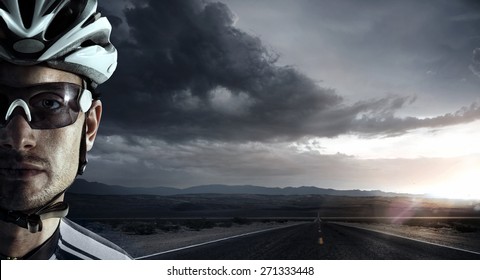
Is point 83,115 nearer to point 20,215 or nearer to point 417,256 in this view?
point 20,215

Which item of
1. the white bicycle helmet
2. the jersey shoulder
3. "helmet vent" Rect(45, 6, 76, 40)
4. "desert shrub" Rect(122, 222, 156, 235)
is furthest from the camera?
"desert shrub" Rect(122, 222, 156, 235)

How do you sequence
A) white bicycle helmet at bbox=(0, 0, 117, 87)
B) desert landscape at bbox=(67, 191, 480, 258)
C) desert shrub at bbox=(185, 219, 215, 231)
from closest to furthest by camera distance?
white bicycle helmet at bbox=(0, 0, 117, 87) < desert landscape at bbox=(67, 191, 480, 258) < desert shrub at bbox=(185, 219, 215, 231)

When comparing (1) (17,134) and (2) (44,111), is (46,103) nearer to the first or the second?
(2) (44,111)

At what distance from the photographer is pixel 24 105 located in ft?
9.58

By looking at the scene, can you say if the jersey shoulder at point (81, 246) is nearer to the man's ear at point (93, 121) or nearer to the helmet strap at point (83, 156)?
the helmet strap at point (83, 156)

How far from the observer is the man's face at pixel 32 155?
8.88 ft

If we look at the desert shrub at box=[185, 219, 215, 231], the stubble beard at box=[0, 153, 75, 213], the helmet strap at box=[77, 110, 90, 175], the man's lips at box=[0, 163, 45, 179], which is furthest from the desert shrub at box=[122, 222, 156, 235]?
the man's lips at box=[0, 163, 45, 179]

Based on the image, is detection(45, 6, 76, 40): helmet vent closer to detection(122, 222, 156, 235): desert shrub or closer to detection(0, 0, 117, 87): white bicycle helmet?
detection(0, 0, 117, 87): white bicycle helmet

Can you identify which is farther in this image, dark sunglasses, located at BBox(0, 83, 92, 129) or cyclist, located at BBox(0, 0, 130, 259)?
dark sunglasses, located at BBox(0, 83, 92, 129)

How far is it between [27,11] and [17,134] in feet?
3.14

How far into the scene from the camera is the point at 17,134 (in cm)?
284

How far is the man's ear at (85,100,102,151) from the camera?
132 inches
